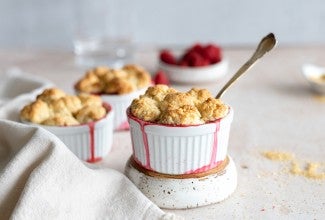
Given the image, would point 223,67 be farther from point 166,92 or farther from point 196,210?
point 196,210

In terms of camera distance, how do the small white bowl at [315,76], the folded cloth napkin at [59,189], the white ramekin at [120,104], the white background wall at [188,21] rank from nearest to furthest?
the folded cloth napkin at [59,189]
the white ramekin at [120,104]
the small white bowl at [315,76]
the white background wall at [188,21]

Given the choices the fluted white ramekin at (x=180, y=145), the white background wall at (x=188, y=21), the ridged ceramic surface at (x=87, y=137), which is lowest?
the white background wall at (x=188, y=21)

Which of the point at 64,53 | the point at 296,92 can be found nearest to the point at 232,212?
the point at 296,92

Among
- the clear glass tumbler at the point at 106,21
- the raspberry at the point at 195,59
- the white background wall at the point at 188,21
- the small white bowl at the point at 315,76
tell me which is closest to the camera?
the small white bowl at the point at 315,76

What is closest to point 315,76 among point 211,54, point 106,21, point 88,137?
point 211,54

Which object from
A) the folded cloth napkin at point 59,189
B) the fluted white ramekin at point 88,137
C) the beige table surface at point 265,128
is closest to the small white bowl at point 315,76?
the beige table surface at point 265,128

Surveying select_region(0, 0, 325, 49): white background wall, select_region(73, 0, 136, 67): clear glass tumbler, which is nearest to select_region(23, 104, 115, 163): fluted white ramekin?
select_region(73, 0, 136, 67): clear glass tumbler

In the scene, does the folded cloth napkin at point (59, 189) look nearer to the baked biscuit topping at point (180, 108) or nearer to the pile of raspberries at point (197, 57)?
the baked biscuit topping at point (180, 108)
